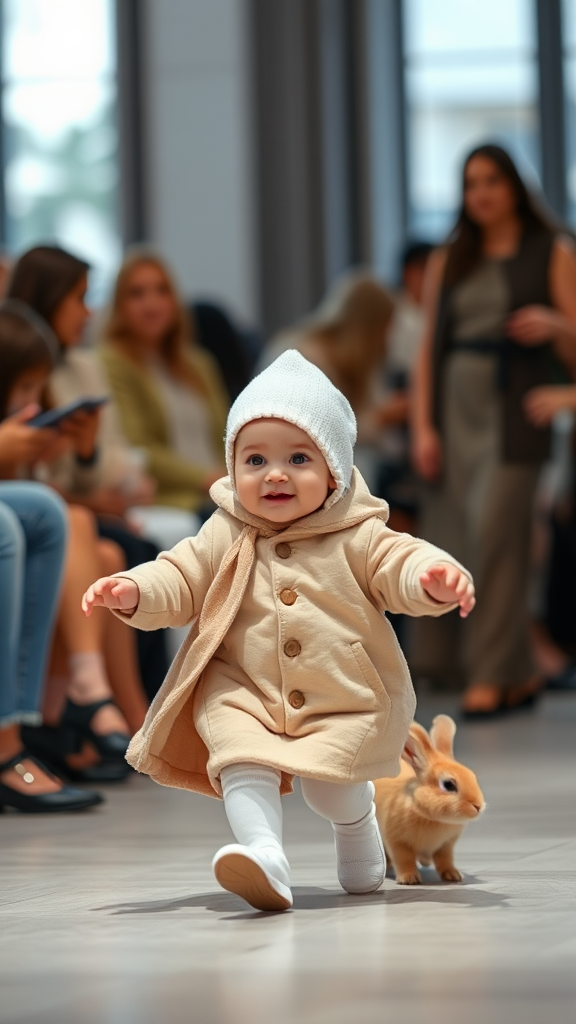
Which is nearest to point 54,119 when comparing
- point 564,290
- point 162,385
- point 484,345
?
point 162,385

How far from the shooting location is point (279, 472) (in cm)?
246

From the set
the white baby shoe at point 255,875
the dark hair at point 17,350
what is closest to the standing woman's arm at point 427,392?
the dark hair at point 17,350

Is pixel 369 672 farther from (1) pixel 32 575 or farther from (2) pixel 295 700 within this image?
(1) pixel 32 575

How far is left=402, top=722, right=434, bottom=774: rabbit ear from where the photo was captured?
2510 millimetres

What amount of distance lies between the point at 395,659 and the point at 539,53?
283 inches

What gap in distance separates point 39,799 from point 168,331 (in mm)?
2584

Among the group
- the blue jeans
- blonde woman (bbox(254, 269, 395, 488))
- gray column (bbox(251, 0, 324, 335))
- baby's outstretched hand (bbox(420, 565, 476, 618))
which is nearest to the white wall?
gray column (bbox(251, 0, 324, 335))

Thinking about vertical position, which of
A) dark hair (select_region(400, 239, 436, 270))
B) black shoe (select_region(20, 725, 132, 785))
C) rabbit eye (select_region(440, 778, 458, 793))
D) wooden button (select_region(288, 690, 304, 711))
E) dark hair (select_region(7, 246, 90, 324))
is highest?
dark hair (select_region(400, 239, 436, 270))

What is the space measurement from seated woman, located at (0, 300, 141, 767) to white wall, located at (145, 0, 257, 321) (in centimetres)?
419

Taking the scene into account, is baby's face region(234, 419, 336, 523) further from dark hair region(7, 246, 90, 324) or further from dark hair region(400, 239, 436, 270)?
dark hair region(400, 239, 436, 270)

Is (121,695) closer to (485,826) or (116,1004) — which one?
(485,826)

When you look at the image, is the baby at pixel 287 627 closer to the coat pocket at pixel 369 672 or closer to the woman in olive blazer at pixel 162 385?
the coat pocket at pixel 369 672

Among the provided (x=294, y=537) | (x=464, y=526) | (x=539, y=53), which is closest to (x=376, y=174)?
(x=539, y=53)

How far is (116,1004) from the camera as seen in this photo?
5.76 ft
